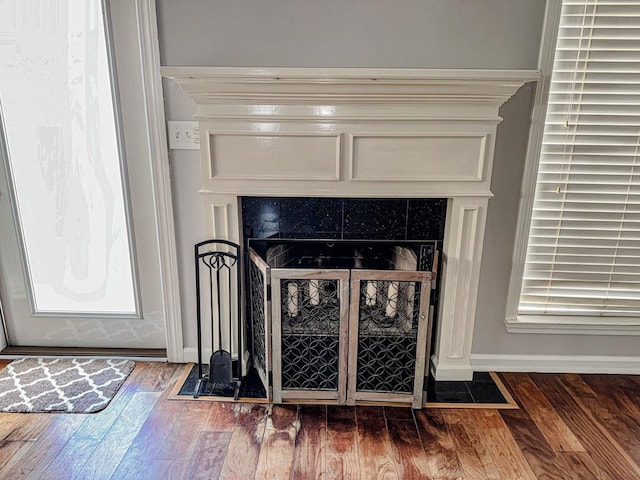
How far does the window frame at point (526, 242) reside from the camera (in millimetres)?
1907

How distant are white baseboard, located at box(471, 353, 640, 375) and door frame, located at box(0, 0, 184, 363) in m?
1.63

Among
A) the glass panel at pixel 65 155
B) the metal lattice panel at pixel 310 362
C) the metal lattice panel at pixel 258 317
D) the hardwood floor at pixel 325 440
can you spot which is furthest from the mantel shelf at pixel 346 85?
the hardwood floor at pixel 325 440

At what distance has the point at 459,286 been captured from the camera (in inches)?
Answer: 83.6

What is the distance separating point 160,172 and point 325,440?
1.45 meters

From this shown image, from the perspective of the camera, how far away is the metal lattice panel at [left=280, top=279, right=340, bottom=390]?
76.9 inches

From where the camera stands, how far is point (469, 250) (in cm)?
207

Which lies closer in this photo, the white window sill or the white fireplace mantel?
the white fireplace mantel

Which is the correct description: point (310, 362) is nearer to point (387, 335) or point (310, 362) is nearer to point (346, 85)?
point (387, 335)

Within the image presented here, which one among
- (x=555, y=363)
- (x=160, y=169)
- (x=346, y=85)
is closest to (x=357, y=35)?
(x=346, y=85)

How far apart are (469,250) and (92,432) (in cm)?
190

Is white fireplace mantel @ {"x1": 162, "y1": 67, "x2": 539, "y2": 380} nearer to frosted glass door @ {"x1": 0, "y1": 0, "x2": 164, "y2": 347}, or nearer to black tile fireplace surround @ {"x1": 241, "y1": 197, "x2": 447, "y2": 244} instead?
black tile fireplace surround @ {"x1": 241, "y1": 197, "x2": 447, "y2": 244}

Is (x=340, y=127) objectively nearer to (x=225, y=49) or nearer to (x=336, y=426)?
(x=225, y=49)

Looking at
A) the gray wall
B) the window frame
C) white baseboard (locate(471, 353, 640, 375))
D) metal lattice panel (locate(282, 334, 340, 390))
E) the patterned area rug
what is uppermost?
the gray wall

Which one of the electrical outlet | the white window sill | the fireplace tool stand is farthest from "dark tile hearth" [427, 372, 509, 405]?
the electrical outlet
